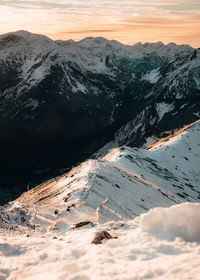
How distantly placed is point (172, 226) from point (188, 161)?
109737mm

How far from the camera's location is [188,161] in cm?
12219

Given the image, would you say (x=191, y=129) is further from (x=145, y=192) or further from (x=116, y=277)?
(x=116, y=277)

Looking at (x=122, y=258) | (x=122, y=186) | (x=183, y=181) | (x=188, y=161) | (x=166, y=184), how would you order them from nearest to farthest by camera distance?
(x=122, y=258), (x=122, y=186), (x=166, y=184), (x=183, y=181), (x=188, y=161)

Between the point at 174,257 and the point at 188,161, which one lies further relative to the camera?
the point at 188,161

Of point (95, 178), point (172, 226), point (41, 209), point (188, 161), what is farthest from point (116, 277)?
point (188, 161)

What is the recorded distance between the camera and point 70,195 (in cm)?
6944

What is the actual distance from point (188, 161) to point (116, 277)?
114482 millimetres

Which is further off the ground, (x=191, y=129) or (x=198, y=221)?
(x=198, y=221)

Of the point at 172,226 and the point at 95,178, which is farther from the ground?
the point at 172,226

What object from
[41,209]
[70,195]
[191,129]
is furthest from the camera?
[191,129]

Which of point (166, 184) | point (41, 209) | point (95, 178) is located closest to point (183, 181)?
point (166, 184)

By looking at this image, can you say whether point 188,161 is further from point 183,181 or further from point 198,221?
point 198,221

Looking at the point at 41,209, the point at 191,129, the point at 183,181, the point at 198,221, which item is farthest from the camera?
the point at 191,129

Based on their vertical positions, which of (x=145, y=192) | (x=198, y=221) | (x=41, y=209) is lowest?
(x=145, y=192)
